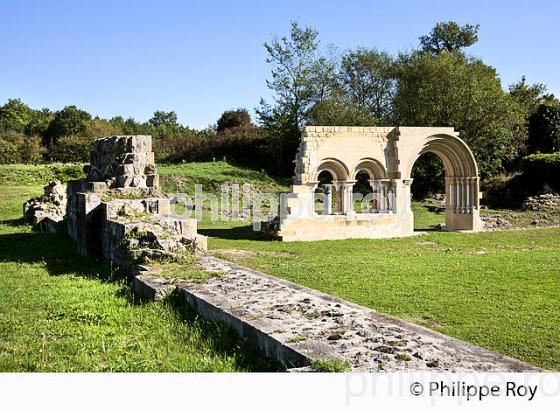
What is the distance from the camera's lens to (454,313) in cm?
739

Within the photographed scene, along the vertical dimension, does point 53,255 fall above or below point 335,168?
below

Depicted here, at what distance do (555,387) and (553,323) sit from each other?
359cm

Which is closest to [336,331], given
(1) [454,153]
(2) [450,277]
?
(2) [450,277]

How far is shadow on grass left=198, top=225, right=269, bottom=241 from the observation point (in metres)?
16.7

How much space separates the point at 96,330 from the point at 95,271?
3.95m

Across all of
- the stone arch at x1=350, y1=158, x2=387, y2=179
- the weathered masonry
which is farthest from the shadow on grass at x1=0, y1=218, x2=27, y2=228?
the stone arch at x1=350, y1=158, x2=387, y2=179

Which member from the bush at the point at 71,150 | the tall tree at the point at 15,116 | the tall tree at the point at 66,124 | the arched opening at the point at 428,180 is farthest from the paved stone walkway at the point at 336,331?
the tall tree at the point at 15,116

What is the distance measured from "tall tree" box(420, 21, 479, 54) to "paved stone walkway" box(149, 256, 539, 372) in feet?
134

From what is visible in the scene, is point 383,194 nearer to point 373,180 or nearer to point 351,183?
point 373,180

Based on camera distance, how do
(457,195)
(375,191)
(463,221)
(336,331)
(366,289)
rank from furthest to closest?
1. (457,195)
2. (463,221)
3. (375,191)
4. (366,289)
5. (336,331)

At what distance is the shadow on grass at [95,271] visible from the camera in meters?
4.84

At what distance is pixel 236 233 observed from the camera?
17641 millimetres

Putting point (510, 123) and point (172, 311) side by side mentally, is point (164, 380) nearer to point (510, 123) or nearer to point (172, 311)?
point (172, 311)

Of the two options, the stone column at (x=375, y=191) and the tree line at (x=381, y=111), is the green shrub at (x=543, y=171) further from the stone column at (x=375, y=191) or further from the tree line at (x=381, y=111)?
the stone column at (x=375, y=191)
